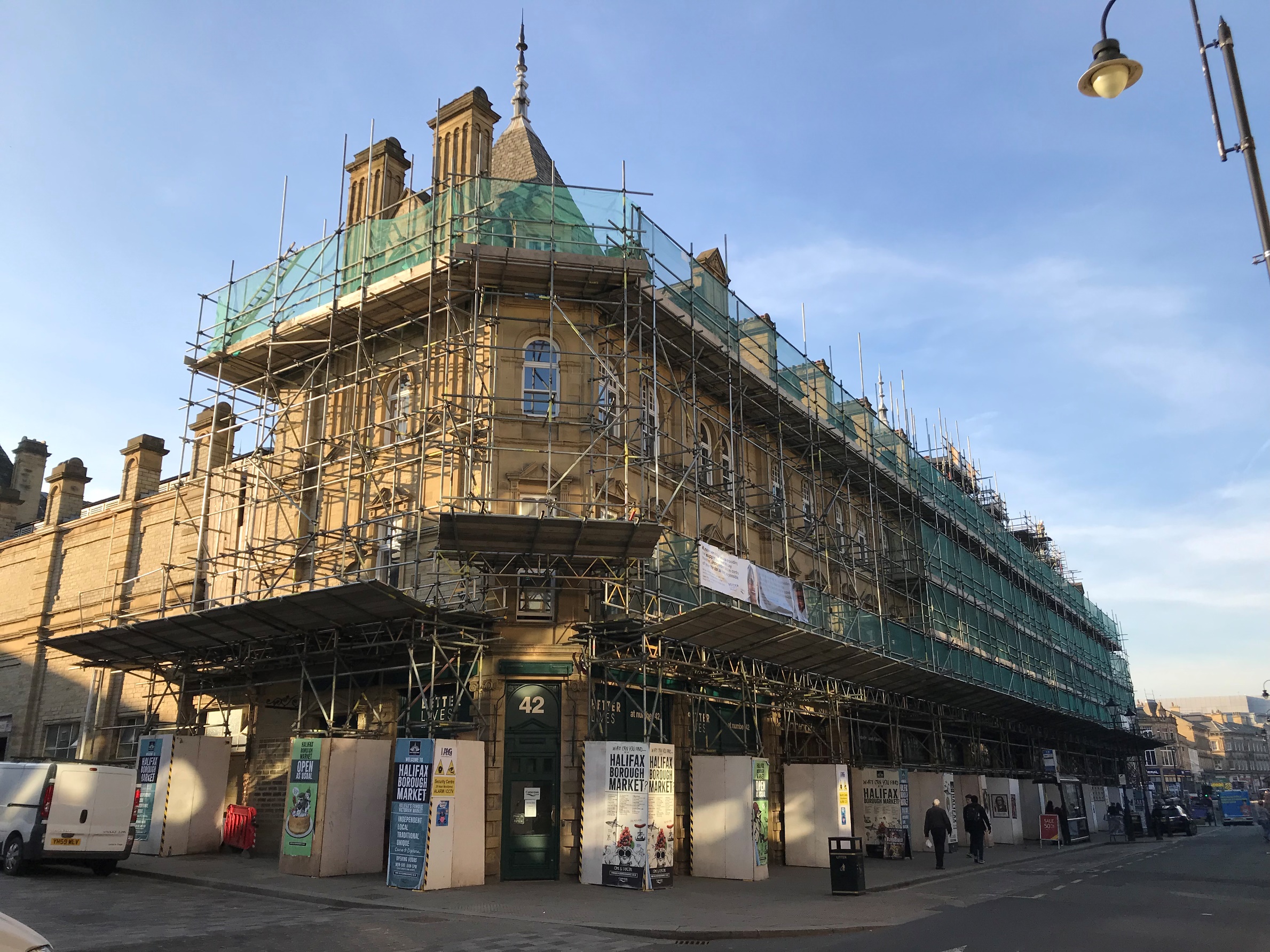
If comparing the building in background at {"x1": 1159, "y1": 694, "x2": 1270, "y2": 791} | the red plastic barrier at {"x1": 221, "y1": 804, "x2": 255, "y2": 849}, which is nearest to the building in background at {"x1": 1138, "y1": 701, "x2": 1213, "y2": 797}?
the building in background at {"x1": 1159, "y1": 694, "x2": 1270, "y2": 791}

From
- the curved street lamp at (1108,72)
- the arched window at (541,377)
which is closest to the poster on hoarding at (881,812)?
the arched window at (541,377)

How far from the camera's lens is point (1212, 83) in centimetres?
958

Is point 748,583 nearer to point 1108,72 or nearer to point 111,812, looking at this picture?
point 111,812

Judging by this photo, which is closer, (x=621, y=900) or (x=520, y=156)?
(x=621, y=900)

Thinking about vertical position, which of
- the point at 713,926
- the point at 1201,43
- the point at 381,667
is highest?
the point at 1201,43

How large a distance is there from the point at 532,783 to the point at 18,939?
13.4 m

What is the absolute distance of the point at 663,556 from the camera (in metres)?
19.8

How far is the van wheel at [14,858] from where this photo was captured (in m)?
16.2

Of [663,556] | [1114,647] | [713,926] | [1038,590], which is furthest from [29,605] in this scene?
[1114,647]

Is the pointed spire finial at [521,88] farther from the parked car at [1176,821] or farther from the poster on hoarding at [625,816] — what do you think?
the parked car at [1176,821]

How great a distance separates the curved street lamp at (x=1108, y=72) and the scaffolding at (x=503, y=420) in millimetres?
10454

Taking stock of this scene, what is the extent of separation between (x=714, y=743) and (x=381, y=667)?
26.9 feet

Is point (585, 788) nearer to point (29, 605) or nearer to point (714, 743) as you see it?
point (714, 743)

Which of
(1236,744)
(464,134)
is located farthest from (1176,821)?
(1236,744)
